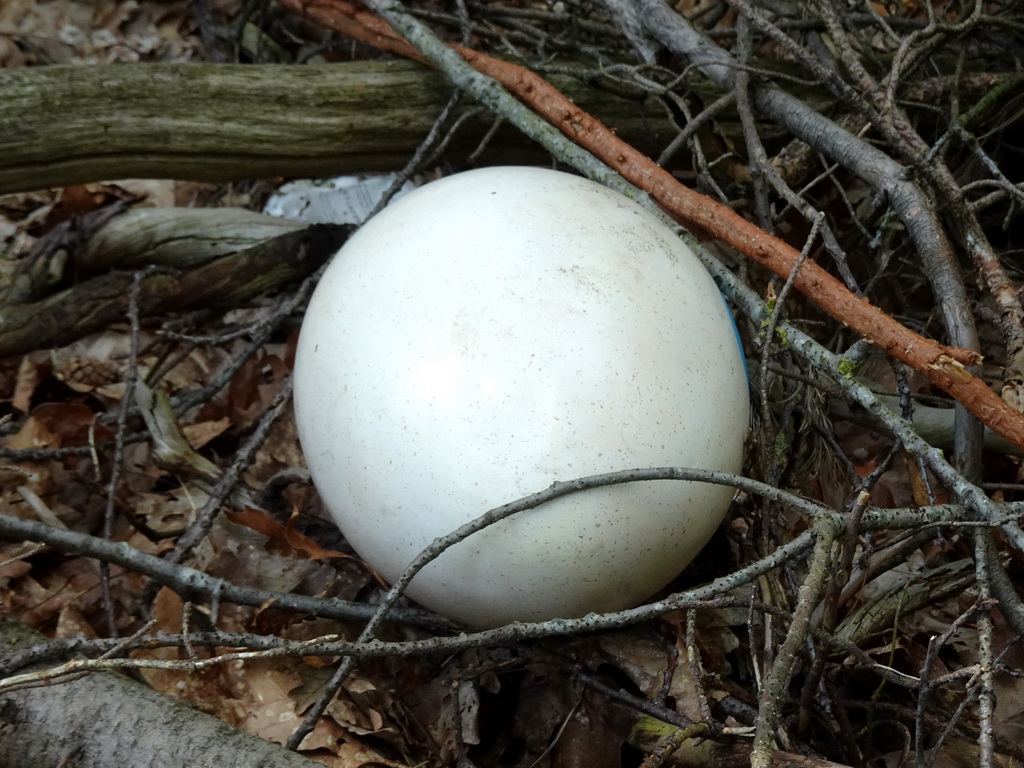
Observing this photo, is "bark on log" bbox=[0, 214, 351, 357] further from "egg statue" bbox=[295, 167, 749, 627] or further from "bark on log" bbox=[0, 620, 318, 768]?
"bark on log" bbox=[0, 620, 318, 768]

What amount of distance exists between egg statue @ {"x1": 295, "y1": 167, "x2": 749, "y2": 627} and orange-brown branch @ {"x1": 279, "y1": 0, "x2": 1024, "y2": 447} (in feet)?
0.69

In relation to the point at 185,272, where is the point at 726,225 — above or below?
above

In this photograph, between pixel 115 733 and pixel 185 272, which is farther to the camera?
pixel 185 272

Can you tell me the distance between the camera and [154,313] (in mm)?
3059

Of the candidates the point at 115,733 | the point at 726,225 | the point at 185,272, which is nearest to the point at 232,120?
the point at 185,272

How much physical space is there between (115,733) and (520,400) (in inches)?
34.7

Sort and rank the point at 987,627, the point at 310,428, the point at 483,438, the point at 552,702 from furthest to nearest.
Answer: the point at 552,702 → the point at 310,428 → the point at 483,438 → the point at 987,627

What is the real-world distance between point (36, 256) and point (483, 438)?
6.69 ft

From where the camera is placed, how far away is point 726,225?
2090 millimetres

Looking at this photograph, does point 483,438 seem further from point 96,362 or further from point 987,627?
point 96,362

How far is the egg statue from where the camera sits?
168 centimetres

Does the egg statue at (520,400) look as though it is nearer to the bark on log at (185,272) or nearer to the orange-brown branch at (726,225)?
the orange-brown branch at (726,225)

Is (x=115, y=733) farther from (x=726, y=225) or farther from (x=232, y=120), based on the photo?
(x=232, y=120)

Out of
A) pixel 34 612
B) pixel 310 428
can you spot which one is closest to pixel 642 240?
pixel 310 428
